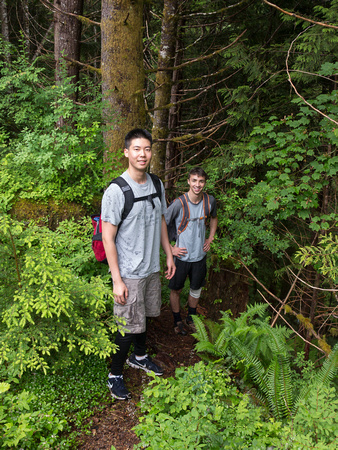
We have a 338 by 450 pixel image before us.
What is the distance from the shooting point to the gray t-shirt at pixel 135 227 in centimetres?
282

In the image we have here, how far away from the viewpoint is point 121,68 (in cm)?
407

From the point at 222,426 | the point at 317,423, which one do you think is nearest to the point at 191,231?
the point at 222,426

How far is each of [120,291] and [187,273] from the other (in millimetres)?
1706

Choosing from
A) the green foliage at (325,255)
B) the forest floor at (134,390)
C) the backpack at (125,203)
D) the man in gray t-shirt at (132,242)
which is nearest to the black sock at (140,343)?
the forest floor at (134,390)

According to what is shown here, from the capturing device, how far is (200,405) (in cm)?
236

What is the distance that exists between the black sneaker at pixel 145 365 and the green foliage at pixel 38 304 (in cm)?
90

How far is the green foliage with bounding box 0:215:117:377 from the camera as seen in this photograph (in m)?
2.42

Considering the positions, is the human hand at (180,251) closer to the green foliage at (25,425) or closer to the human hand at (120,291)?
the human hand at (120,291)

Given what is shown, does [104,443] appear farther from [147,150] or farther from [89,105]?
[89,105]

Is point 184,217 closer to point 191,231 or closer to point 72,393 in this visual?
point 191,231

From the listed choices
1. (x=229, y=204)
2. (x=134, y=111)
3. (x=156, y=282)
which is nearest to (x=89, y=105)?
(x=134, y=111)

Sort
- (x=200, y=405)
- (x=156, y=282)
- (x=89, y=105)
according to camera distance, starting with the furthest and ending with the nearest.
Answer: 1. (x=89, y=105)
2. (x=156, y=282)
3. (x=200, y=405)

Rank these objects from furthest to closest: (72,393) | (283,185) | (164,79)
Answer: (164,79) < (283,185) < (72,393)

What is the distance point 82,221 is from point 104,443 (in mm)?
2354
